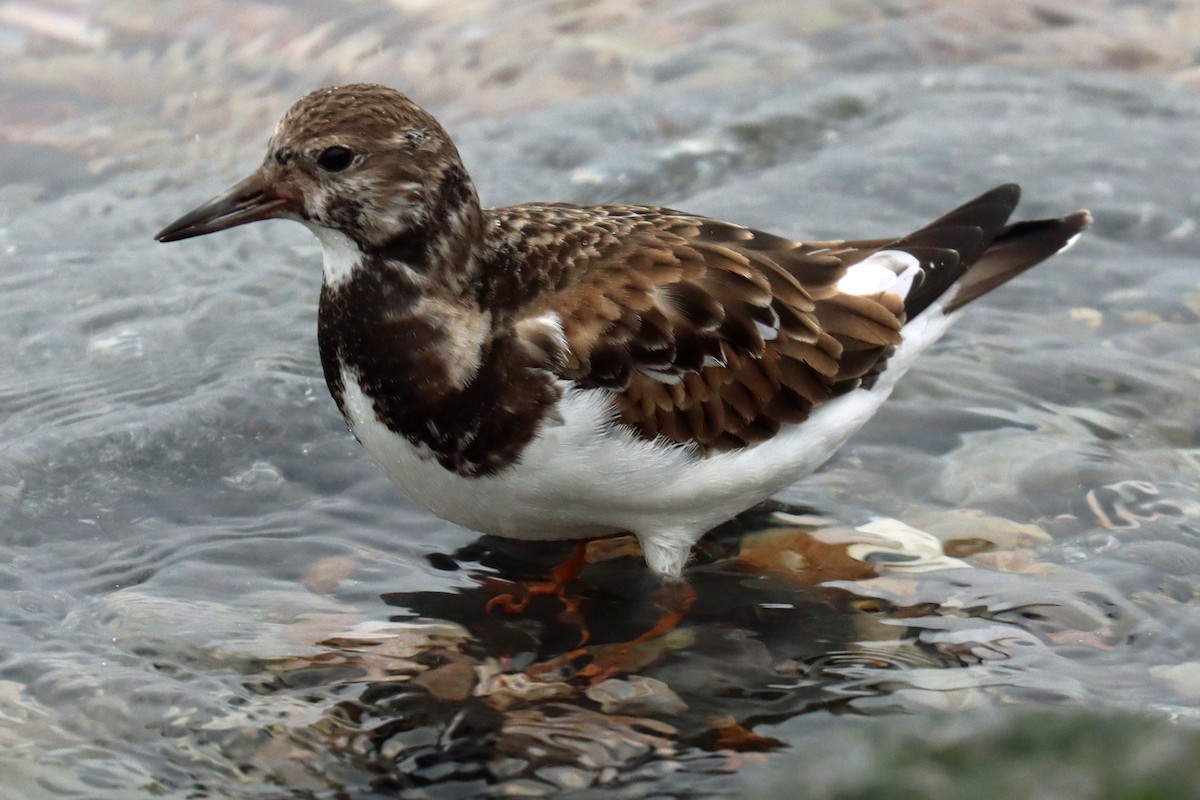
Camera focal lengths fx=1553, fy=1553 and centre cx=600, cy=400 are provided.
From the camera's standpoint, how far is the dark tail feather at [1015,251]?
5.26 meters

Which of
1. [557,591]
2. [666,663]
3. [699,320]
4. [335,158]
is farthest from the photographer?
[557,591]

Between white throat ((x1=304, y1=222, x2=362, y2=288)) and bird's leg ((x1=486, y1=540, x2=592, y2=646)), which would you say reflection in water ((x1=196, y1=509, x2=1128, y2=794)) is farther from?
white throat ((x1=304, y1=222, x2=362, y2=288))

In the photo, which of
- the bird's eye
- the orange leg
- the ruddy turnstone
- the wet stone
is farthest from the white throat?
the wet stone

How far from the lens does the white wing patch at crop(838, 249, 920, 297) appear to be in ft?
16.4

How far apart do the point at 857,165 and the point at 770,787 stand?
5.17 metres

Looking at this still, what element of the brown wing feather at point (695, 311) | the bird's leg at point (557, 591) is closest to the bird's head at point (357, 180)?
the brown wing feather at point (695, 311)

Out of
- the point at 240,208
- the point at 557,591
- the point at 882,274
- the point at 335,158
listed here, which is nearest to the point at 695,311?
the point at 882,274

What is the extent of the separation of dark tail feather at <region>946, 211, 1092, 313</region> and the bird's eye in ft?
7.02

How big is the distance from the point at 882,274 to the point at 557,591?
1473 mm

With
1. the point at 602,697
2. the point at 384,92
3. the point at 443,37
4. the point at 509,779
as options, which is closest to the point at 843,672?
the point at 602,697

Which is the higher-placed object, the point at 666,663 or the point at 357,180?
the point at 357,180

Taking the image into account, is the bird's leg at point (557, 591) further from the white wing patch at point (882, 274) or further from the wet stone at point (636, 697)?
the white wing patch at point (882, 274)

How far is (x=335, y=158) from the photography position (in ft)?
13.9

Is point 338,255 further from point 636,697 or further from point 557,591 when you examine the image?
point 636,697
